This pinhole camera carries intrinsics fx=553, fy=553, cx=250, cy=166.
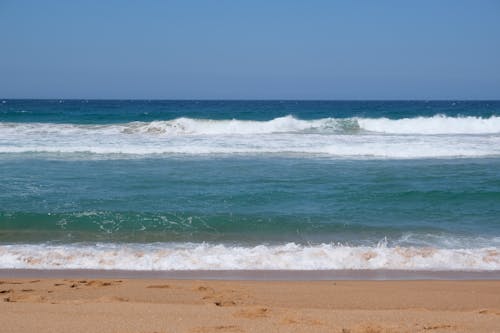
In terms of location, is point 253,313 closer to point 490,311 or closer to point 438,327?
point 438,327

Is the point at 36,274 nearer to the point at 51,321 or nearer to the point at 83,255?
the point at 83,255

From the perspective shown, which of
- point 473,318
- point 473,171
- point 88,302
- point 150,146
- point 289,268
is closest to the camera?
point 473,318

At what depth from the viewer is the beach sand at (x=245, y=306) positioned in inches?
180

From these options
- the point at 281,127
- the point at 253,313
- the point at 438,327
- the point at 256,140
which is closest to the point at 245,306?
the point at 253,313

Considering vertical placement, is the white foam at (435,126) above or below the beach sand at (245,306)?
above

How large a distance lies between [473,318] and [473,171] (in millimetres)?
11293

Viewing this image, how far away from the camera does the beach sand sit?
4.57m

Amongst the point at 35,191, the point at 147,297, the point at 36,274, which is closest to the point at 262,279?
the point at 147,297

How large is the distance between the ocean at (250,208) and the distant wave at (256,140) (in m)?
0.21

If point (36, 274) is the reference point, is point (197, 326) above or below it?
above

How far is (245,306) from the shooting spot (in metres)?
5.47

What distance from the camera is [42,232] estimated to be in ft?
31.0

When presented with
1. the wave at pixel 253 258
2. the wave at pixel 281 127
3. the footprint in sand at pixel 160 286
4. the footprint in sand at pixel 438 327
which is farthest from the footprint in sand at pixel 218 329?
the wave at pixel 281 127

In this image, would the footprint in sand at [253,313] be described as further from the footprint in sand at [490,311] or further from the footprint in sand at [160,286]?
the footprint in sand at [490,311]
